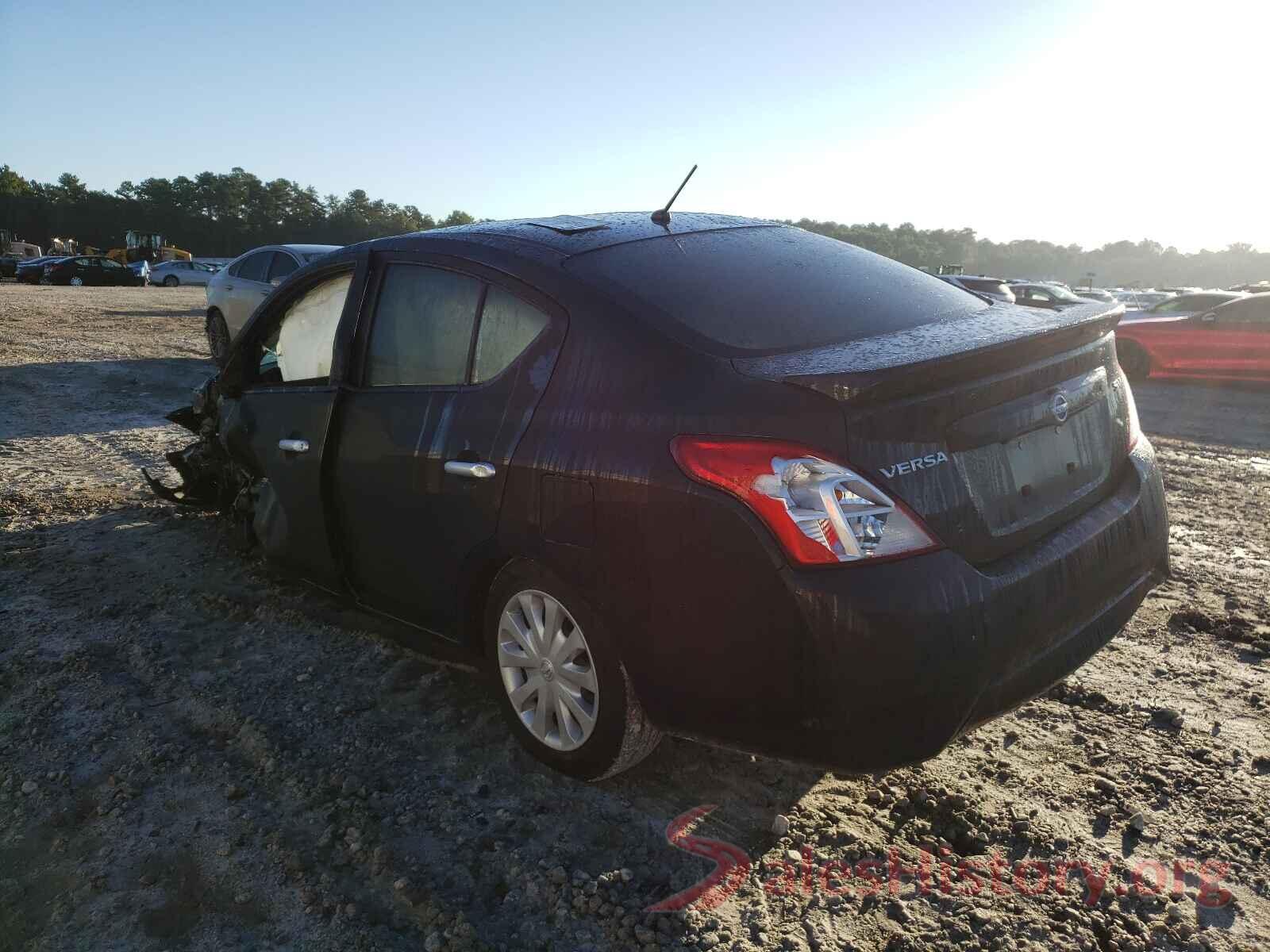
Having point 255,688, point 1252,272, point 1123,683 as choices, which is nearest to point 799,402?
point 1123,683

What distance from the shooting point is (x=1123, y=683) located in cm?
346

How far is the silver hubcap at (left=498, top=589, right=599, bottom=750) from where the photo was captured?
2.69 meters

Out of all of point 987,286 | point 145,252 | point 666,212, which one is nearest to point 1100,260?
point 145,252

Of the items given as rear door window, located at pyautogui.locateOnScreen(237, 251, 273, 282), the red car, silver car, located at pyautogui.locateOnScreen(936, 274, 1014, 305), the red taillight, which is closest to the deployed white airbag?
the red taillight

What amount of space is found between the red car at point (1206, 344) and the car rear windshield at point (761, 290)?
1103 cm

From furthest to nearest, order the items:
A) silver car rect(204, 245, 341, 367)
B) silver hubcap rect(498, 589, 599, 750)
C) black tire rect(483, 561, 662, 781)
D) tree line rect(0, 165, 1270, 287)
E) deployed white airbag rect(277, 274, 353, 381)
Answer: tree line rect(0, 165, 1270, 287)
silver car rect(204, 245, 341, 367)
deployed white airbag rect(277, 274, 353, 381)
silver hubcap rect(498, 589, 599, 750)
black tire rect(483, 561, 662, 781)

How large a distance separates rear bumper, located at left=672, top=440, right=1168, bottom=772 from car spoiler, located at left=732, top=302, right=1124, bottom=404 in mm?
432

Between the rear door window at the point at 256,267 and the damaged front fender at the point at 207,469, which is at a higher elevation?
the rear door window at the point at 256,267

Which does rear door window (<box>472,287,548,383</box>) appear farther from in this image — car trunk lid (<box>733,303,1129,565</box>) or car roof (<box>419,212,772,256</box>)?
car trunk lid (<box>733,303,1129,565</box>)

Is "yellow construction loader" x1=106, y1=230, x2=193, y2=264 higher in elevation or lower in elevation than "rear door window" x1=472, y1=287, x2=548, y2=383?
lower

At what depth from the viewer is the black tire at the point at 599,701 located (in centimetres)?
257

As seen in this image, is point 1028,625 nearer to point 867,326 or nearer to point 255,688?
point 867,326

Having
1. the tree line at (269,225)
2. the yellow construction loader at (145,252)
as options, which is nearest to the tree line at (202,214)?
the tree line at (269,225)

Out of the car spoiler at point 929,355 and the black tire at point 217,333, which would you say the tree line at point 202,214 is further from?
the car spoiler at point 929,355
